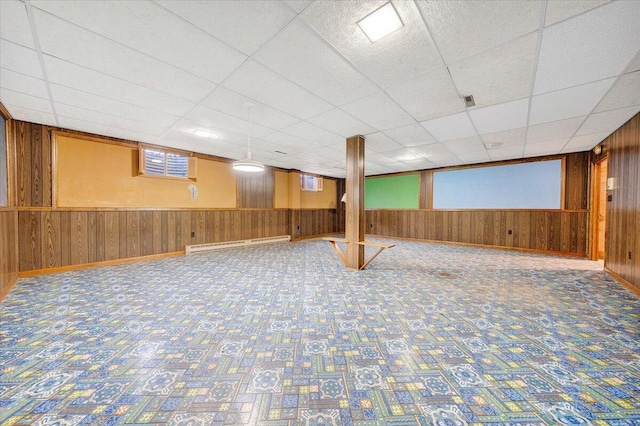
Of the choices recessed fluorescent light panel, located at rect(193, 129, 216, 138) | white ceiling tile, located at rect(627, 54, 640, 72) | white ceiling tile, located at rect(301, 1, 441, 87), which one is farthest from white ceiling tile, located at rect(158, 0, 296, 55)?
white ceiling tile, located at rect(627, 54, 640, 72)

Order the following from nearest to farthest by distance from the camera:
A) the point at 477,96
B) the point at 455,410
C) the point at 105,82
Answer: the point at 455,410
the point at 105,82
the point at 477,96

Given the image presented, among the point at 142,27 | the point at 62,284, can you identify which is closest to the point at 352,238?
the point at 142,27

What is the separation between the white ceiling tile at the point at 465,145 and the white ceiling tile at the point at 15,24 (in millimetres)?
5972

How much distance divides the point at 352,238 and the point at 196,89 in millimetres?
3410

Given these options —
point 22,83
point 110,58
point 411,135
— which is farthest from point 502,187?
point 22,83

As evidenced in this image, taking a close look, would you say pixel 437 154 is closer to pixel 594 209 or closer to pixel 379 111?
pixel 379 111

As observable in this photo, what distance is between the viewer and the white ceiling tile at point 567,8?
1.61 meters

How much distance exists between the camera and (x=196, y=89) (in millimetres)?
2834

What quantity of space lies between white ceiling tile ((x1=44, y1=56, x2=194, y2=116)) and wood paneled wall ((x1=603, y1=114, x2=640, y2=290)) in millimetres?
6535

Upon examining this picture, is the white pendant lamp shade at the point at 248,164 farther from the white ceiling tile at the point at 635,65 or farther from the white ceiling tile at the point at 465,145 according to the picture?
the white ceiling tile at the point at 635,65

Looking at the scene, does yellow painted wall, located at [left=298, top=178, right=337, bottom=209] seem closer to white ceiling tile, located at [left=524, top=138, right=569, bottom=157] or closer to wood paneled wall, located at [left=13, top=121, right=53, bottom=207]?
wood paneled wall, located at [left=13, top=121, right=53, bottom=207]

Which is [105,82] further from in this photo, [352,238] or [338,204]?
[338,204]

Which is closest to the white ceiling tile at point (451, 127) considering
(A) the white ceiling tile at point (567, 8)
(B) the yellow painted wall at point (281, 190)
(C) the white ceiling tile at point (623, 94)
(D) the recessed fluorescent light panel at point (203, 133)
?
(C) the white ceiling tile at point (623, 94)

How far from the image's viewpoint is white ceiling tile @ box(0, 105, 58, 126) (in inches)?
137
